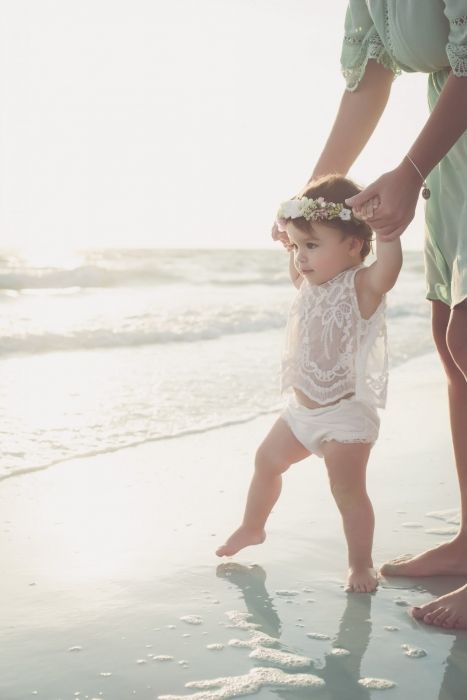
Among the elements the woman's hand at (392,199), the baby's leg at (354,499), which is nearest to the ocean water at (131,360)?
the baby's leg at (354,499)

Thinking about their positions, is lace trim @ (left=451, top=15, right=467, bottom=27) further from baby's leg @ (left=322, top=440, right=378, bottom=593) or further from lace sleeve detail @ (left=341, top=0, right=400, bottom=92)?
baby's leg @ (left=322, top=440, right=378, bottom=593)

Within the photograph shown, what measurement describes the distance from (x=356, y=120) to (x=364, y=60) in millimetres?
200

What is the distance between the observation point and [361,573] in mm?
2887

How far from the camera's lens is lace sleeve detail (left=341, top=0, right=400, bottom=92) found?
2865 millimetres

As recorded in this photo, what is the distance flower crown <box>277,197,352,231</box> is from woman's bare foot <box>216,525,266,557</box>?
3.37ft

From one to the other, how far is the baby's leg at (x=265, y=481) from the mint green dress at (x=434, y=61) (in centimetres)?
65

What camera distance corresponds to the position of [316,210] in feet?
9.77

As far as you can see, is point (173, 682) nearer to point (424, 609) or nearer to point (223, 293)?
point (424, 609)

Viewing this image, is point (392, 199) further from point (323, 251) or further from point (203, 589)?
point (203, 589)

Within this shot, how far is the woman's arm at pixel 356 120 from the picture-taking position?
9.82 ft

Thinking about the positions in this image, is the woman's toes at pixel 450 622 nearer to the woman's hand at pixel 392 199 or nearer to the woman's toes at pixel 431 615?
the woman's toes at pixel 431 615

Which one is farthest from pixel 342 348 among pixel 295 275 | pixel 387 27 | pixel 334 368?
Result: pixel 387 27

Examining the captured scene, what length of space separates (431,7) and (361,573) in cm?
161

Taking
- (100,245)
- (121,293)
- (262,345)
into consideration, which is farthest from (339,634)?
(100,245)
